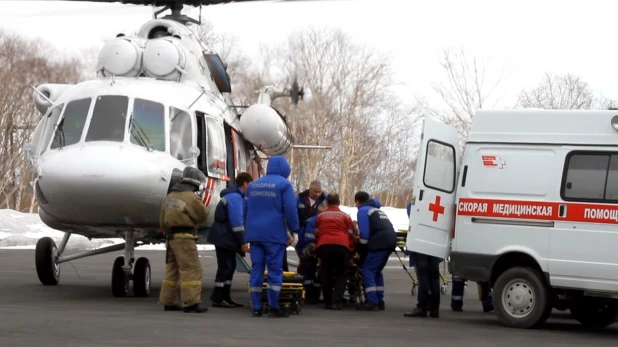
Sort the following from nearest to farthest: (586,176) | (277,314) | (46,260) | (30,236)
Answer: (586,176), (277,314), (46,260), (30,236)

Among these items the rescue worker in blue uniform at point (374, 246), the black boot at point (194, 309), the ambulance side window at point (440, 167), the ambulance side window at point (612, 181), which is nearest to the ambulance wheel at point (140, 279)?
the black boot at point (194, 309)

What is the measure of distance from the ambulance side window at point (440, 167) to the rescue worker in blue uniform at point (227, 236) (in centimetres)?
259

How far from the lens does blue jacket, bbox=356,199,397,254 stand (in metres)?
15.7

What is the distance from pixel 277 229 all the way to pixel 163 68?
426 cm

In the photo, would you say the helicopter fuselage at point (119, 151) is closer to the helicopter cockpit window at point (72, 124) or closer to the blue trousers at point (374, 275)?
the helicopter cockpit window at point (72, 124)

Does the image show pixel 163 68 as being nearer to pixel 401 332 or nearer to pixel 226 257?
pixel 226 257

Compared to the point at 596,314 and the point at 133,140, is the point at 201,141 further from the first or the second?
the point at 596,314

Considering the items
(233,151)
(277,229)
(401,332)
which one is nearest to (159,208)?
(277,229)

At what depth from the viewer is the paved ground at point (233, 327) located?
1091 cm

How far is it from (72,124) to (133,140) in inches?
39.5

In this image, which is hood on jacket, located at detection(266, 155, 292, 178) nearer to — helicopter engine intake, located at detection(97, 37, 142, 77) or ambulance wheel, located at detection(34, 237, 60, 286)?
helicopter engine intake, located at detection(97, 37, 142, 77)

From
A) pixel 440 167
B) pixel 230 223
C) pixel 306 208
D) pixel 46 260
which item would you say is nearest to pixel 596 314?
pixel 440 167

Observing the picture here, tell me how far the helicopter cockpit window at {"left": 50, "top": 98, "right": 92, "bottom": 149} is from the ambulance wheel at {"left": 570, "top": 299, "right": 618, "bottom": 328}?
276 inches

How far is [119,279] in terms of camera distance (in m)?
15.9
